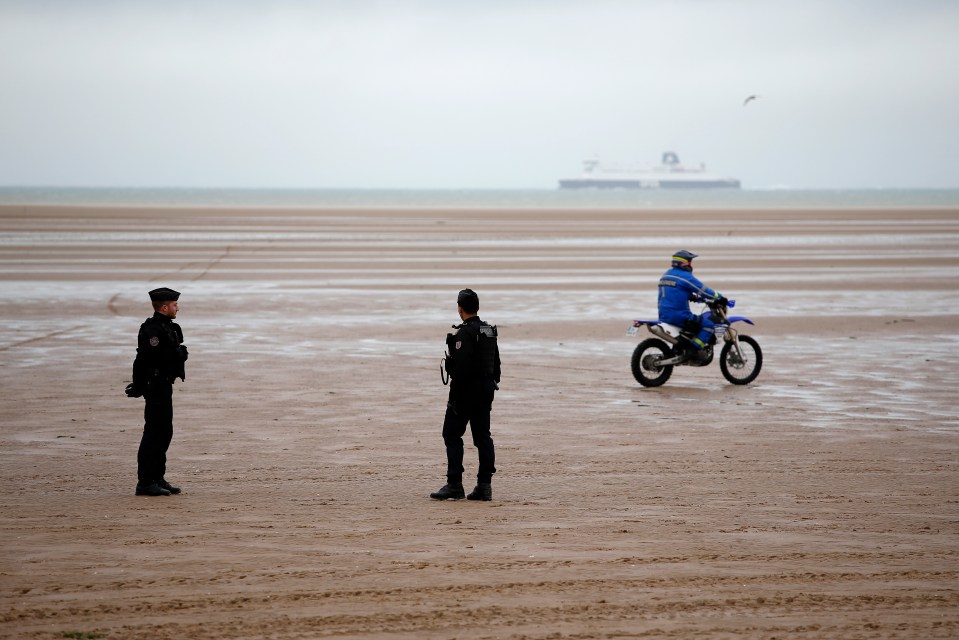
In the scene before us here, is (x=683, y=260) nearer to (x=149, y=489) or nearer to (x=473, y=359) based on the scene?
(x=473, y=359)

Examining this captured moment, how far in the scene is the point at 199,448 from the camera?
975 centimetres

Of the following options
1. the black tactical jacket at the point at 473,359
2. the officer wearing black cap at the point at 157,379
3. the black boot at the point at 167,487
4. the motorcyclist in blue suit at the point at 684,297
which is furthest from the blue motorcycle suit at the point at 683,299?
the black boot at the point at 167,487

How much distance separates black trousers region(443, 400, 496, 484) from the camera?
7992mm

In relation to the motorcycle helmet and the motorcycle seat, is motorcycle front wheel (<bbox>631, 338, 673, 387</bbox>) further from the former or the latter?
the motorcycle helmet

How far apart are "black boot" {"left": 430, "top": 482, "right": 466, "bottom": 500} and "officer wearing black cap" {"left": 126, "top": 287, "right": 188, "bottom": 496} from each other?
6.13 feet

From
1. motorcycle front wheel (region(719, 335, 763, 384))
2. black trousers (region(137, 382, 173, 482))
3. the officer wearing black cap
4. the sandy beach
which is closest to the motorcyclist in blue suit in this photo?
motorcycle front wheel (region(719, 335, 763, 384))

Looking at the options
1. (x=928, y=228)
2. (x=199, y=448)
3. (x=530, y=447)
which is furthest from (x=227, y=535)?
(x=928, y=228)

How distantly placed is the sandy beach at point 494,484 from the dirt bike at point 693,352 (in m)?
0.32

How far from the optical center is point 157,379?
820 centimetres

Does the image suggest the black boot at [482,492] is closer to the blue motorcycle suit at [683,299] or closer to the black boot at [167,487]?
the black boot at [167,487]

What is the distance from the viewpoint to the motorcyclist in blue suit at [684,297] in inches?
524

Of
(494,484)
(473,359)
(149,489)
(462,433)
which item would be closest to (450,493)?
(462,433)

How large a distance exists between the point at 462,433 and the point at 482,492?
0.44 metres

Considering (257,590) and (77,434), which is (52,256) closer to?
(77,434)
